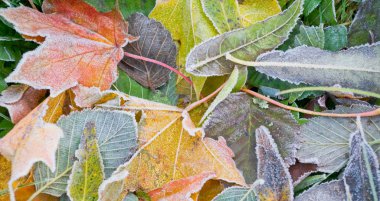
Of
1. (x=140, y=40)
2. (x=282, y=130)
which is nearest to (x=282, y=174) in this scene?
(x=282, y=130)

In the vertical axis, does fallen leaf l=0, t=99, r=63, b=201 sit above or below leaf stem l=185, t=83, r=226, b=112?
below

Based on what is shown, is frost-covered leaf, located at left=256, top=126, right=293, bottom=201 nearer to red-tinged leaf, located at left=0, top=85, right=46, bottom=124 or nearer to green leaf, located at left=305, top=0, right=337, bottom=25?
green leaf, located at left=305, top=0, right=337, bottom=25

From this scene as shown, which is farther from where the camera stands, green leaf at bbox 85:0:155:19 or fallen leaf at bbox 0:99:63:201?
green leaf at bbox 85:0:155:19

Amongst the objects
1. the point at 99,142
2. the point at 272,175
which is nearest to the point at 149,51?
the point at 99,142

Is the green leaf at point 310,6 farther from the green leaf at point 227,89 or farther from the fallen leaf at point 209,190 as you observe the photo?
the fallen leaf at point 209,190

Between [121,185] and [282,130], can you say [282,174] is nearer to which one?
[282,130]

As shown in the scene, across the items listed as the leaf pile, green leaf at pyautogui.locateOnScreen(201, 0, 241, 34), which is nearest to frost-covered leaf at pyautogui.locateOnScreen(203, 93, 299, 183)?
the leaf pile

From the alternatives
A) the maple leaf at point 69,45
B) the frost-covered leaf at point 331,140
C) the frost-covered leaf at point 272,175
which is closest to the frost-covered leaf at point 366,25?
the frost-covered leaf at point 331,140
